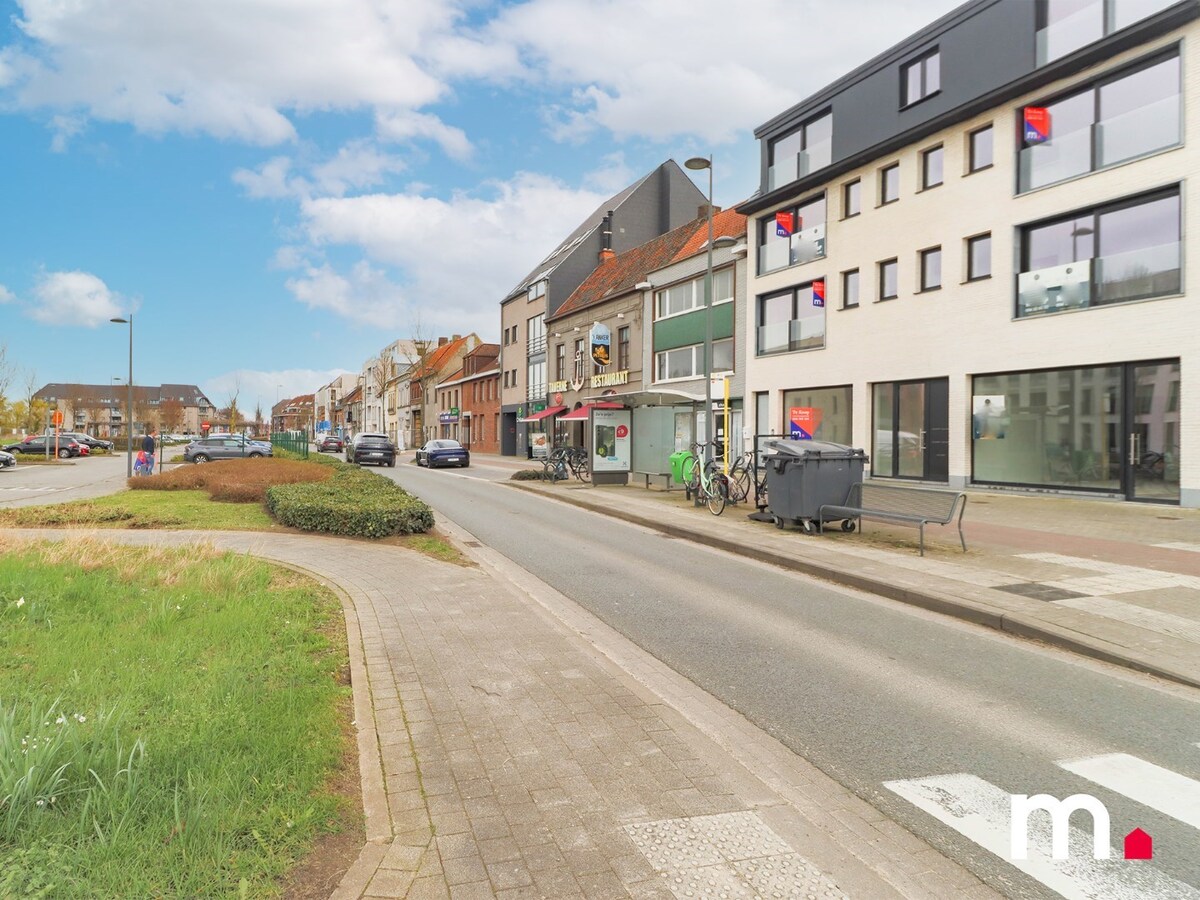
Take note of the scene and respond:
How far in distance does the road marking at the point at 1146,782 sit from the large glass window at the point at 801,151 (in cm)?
2301

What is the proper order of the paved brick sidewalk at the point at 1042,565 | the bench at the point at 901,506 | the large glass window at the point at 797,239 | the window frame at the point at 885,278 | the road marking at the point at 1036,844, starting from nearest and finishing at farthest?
1. the road marking at the point at 1036,844
2. the paved brick sidewalk at the point at 1042,565
3. the bench at the point at 901,506
4. the window frame at the point at 885,278
5. the large glass window at the point at 797,239

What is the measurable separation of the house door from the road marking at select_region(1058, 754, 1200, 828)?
55.9ft

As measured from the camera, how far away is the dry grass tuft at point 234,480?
54.1ft

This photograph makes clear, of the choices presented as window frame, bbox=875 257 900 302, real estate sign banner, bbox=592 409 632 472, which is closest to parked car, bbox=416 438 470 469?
real estate sign banner, bbox=592 409 632 472

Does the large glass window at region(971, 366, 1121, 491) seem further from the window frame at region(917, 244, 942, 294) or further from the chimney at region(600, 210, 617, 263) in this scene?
the chimney at region(600, 210, 617, 263)

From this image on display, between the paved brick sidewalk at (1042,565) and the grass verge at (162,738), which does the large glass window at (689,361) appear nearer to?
the paved brick sidewalk at (1042,565)

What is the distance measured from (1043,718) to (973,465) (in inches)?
633

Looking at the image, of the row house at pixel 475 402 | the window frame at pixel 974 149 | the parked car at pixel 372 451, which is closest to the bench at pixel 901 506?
the window frame at pixel 974 149

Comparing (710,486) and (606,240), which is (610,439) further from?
(606,240)

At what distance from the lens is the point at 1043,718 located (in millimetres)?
4527

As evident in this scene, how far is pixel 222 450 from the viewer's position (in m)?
38.8

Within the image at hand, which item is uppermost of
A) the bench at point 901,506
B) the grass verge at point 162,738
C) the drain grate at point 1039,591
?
the bench at point 901,506

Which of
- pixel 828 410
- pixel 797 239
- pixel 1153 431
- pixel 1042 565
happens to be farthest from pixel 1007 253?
pixel 1042 565

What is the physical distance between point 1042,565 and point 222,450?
3856cm
